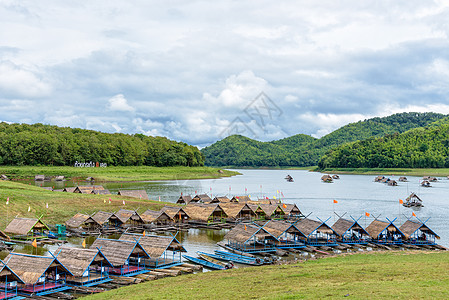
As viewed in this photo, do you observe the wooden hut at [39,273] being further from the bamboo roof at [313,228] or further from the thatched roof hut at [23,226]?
the bamboo roof at [313,228]

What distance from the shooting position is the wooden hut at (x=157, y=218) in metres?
58.6

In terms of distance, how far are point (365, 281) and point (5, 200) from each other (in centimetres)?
4987

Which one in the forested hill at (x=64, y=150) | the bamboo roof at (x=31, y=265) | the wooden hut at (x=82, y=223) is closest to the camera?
the bamboo roof at (x=31, y=265)

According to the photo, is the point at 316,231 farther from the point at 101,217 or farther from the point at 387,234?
the point at 101,217

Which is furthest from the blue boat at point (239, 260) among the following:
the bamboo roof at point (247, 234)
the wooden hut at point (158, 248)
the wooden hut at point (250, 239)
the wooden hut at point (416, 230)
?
the wooden hut at point (416, 230)

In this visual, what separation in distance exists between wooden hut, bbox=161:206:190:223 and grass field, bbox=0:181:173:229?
24.6 feet

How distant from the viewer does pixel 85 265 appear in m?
31.2

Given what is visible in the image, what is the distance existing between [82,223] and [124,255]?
2129cm

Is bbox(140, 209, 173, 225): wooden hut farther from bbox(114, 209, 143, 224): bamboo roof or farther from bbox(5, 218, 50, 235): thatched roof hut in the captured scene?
bbox(5, 218, 50, 235): thatched roof hut

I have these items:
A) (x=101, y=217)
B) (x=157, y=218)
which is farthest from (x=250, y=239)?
(x=101, y=217)

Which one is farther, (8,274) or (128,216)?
(128,216)

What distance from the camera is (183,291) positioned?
2514 cm

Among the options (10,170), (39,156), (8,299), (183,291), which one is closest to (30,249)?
(8,299)

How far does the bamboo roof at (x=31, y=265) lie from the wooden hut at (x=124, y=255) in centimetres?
450
